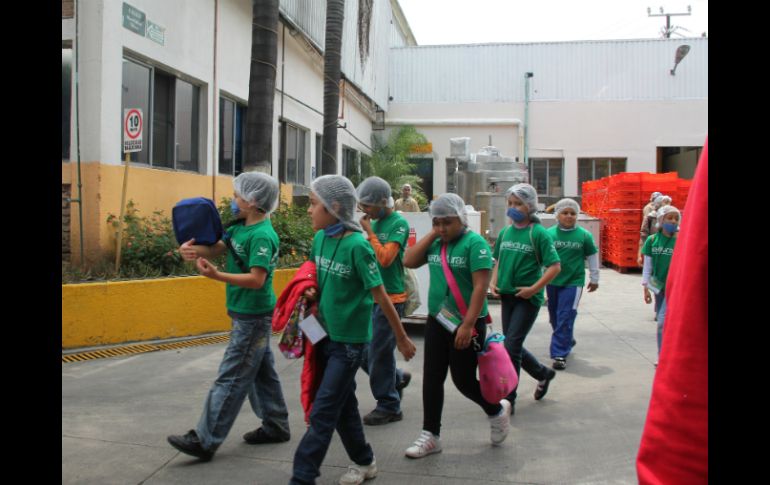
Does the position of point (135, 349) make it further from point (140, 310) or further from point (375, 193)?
point (375, 193)

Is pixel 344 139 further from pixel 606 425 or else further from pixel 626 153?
pixel 606 425

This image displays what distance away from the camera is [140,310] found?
7496 mm

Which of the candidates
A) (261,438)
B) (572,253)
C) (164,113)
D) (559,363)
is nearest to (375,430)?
(261,438)

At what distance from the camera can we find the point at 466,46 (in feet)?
92.4

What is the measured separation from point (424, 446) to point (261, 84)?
692 cm

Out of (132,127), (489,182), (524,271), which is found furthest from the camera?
(489,182)

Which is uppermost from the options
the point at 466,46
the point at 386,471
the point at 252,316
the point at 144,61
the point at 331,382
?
the point at 466,46

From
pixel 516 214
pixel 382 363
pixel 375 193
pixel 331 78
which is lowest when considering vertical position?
pixel 382 363

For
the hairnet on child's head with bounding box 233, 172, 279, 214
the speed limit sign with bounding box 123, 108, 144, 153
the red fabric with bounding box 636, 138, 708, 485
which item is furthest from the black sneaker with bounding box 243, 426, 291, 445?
the speed limit sign with bounding box 123, 108, 144, 153

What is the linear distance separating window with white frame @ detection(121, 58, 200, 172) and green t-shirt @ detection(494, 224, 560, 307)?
6.20 metres

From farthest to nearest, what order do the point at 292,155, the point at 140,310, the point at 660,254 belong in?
the point at 292,155, the point at 140,310, the point at 660,254

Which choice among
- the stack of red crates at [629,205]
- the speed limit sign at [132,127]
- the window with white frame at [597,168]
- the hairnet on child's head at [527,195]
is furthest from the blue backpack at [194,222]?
the window with white frame at [597,168]
